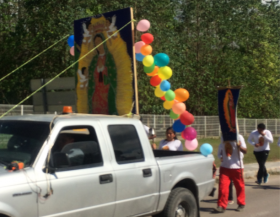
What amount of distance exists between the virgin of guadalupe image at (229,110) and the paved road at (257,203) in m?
1.67

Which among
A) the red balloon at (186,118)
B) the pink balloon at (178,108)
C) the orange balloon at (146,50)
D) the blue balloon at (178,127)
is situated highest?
the orange balloon at (146,50)

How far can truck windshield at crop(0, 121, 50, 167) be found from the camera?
174 inches

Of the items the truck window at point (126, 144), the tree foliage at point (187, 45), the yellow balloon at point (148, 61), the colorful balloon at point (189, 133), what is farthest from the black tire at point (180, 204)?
the tree foliage at point (187, 45)

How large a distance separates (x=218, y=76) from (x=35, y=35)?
52.4 feet

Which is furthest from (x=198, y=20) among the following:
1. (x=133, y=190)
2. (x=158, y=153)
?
(x=133, y=190)

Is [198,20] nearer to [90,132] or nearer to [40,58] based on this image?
[40,58]

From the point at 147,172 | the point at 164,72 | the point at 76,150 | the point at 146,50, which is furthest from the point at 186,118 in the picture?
the point at 76,150

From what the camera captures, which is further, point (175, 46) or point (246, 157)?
point (175, 46)

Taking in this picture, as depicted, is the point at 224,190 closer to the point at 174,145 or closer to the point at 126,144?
the point at 174,145

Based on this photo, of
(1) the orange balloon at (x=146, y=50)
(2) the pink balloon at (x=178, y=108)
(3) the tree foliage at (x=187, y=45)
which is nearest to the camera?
(2) the pink balloon at (x=178, y=108)

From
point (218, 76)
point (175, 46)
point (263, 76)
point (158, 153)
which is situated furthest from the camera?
point (263, 76)

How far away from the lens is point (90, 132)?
5027 mm

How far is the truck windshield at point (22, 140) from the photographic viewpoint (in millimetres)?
4414

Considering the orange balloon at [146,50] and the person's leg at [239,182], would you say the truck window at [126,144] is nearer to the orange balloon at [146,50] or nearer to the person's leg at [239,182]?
the person's leg at [239,182]
